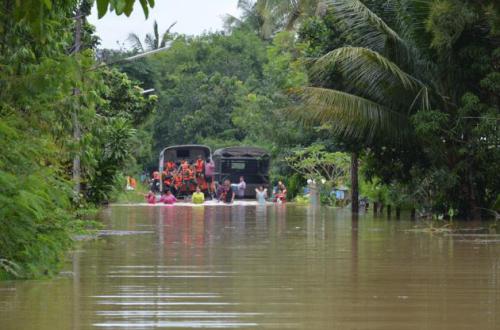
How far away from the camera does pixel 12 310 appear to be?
10.9 m

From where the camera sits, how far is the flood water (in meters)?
10.4

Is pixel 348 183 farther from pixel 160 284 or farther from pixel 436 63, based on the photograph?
pixel 160 284

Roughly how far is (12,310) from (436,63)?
70.6 ft

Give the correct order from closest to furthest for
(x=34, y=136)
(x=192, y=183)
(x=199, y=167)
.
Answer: (x=34, y=136) → (x=192, y=183) → (x=199, y=167)

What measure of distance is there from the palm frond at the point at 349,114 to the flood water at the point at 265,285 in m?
7.79

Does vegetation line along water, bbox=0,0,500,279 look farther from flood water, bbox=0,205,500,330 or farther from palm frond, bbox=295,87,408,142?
flood water, bbox=0,205,500,330

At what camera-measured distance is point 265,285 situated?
13.3 metres

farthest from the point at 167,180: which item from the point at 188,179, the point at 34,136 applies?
the point at 34,136

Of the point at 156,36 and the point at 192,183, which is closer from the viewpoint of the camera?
the point at 192,183

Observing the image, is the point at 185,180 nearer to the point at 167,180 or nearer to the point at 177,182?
the point at 177,182

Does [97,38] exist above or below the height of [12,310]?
above

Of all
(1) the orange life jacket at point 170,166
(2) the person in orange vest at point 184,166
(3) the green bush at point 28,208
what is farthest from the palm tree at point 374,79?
(1) the orange life jacket at point 170,166

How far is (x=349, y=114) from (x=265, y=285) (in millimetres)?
17434

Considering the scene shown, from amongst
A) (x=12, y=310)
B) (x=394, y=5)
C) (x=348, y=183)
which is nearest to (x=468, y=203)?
(x=394, y=5)
